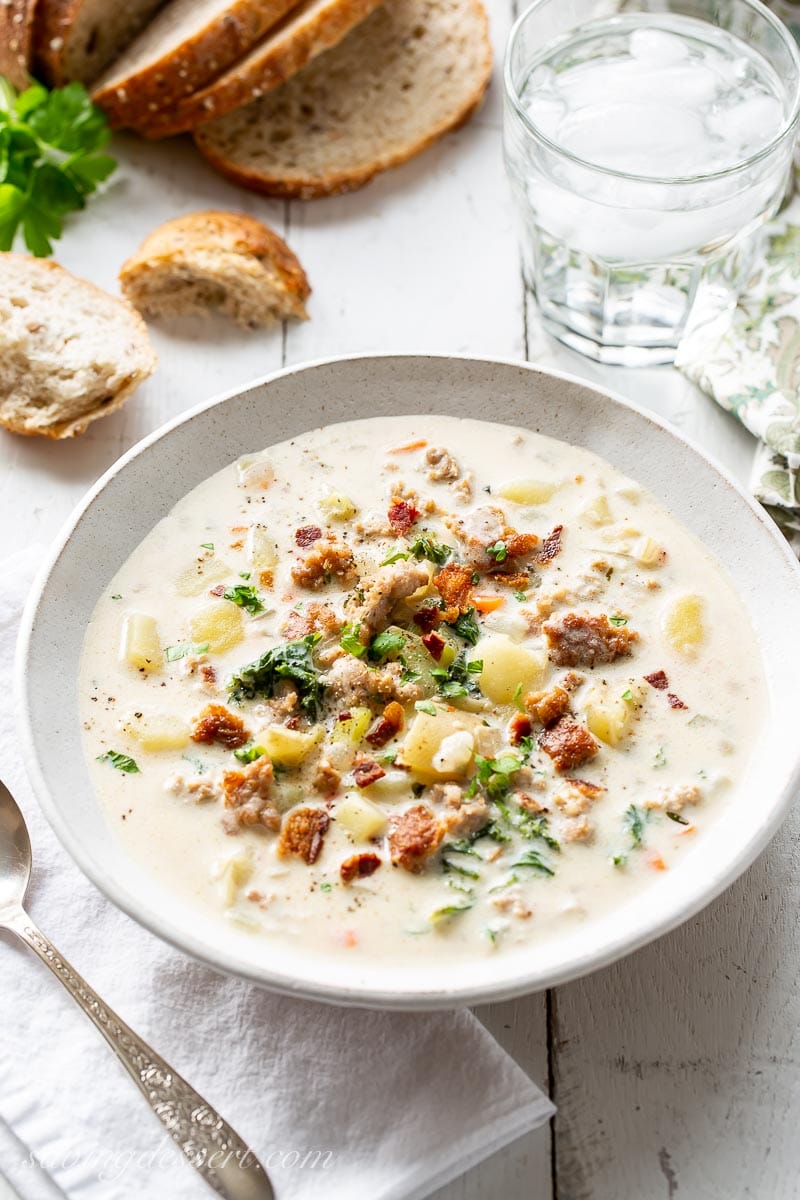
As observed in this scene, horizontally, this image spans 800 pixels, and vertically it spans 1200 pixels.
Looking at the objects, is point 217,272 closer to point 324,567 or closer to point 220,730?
point 324,567

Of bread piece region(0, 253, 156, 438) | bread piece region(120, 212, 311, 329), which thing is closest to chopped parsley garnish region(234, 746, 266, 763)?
bread piece region(0, 253, 156, 438)

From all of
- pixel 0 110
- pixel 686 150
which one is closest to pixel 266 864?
pixel 686 150

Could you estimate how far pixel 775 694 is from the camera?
3.36 metres

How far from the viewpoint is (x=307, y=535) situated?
3744 millimetres

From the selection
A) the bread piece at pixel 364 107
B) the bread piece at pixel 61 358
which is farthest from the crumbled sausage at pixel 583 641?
the bread piece at pixel 364 107

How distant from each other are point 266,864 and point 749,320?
2703 mm

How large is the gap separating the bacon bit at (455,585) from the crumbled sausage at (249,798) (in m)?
0.76

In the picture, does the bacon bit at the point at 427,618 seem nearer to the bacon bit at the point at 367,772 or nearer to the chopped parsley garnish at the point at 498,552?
the chopped parsley garnish at the point at 498,552

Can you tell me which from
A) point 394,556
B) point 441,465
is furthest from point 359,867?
point 441,465

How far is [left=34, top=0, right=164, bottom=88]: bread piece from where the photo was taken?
5.14m

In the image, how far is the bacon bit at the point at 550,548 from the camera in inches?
145

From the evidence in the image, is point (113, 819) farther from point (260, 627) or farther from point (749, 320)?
point (749, 320)

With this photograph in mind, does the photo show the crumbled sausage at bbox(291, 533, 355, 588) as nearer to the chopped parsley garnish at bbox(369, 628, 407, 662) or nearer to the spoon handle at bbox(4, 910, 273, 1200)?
the chopped parsley garnish at bbox(369, 628, 407, 662)

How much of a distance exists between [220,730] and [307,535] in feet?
2.44
